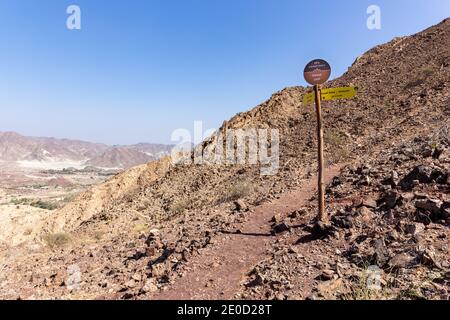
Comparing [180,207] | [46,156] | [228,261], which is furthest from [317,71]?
[46,156]

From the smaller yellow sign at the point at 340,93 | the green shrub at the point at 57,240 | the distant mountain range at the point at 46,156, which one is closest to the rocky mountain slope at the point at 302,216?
the green shrub at the point at 57,240

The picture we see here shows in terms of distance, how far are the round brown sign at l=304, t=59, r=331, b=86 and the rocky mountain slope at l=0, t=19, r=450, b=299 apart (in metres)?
2.56

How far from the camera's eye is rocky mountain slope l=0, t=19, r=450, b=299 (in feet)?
16.1

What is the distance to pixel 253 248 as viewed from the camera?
6.39 meters

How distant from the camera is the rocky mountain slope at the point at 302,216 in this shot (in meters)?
4.92

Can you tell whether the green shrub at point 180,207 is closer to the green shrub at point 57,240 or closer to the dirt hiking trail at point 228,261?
the green shrub at point 57,240

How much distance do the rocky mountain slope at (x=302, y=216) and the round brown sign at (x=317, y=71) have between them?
8.40 ft

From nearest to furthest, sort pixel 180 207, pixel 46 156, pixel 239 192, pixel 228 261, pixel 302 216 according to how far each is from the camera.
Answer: pixel 228 261, pixel 302 216, pixel 239 192, pixel 180 207, pixel 46 156

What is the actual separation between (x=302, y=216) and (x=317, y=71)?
122 inches

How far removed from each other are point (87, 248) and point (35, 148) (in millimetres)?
208231

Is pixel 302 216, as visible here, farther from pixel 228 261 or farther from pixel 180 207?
pixel 180 207

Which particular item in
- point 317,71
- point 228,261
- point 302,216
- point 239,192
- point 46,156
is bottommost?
point 228,261

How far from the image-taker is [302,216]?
7.33 m

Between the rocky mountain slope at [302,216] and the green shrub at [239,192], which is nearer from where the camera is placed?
the rocky mountain slope at [302,216]
